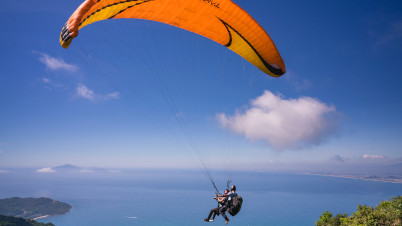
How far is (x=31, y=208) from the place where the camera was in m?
108

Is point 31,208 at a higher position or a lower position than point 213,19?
lower

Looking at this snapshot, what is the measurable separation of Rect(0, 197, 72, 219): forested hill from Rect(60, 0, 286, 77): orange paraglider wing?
128 m

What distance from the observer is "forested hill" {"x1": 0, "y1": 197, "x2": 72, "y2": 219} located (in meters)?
102

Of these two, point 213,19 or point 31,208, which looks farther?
point 31,208

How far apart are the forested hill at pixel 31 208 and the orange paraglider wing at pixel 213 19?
128 m

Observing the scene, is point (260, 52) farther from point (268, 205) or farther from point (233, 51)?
point (268, 205)

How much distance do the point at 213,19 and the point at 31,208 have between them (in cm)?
14226

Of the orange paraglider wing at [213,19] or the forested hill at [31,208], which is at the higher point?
the orange paraglider wing at [213,19]

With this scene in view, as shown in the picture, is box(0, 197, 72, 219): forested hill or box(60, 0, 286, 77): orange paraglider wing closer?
box(60, 0, 286, 77): orange paraglider wing

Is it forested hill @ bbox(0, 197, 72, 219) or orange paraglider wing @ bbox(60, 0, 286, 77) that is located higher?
orange paraglider wing @ bbox(60, 0, 286, 77)

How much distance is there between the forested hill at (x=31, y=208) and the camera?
10219cm

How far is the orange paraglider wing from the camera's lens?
15.0 ft

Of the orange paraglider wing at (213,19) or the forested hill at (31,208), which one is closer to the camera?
the orange paraglider wing at (213,19)

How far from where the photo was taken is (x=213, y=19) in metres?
6.15
